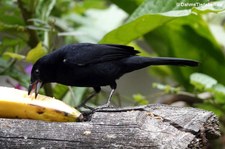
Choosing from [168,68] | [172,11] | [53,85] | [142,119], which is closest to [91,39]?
[53,85]

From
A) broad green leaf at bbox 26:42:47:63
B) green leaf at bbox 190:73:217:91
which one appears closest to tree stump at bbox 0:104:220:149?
green leaf at bbox 190:73:217:91

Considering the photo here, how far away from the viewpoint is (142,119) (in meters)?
1.75

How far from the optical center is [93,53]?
2451mm

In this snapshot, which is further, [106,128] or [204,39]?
[204,39]

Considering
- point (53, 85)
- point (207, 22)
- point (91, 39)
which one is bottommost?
point (53, 85)

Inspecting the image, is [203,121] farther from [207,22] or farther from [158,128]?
[207,22]

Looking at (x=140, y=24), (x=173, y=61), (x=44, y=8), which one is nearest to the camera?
(x=173, y=61)

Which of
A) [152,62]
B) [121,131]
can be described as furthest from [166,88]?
[121,131]

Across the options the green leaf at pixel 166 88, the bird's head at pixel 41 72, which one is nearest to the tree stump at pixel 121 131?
the bird's head at pixel 41 72

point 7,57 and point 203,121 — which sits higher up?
point 203,121

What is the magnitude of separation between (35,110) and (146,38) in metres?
1.74

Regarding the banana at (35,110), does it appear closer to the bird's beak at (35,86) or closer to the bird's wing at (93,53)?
the bird's beak at (35,86)

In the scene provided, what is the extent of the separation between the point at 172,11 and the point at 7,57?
1127mm

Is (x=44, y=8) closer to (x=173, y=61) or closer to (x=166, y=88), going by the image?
(x=166, y=88)
